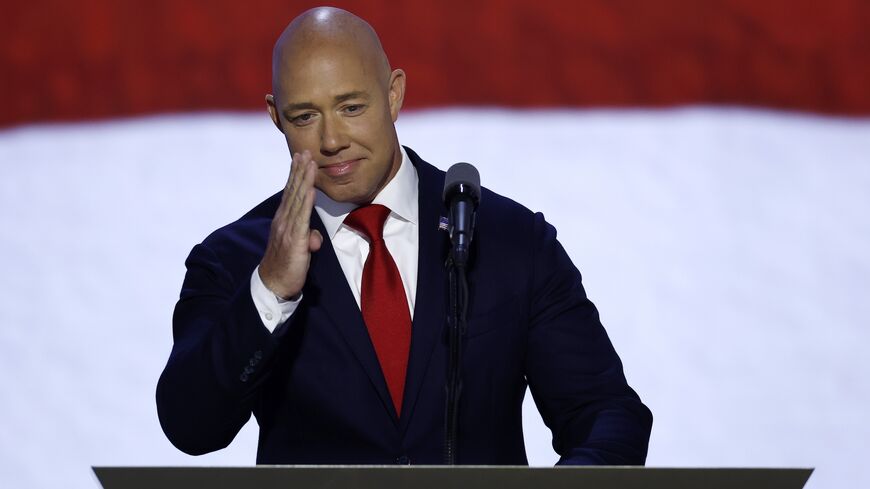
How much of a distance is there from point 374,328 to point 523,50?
1189mm

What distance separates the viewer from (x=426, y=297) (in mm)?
1793

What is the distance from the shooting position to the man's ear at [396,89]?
76.0 inches

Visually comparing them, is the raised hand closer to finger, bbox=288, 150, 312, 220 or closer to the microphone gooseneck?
finger, bbox=288, 150, 312, 220

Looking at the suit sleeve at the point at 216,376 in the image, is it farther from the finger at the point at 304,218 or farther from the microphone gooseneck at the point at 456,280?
the microphone gooseneck at the point at 456,280

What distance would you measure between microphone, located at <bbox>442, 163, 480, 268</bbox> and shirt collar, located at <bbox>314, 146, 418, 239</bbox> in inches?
15.2

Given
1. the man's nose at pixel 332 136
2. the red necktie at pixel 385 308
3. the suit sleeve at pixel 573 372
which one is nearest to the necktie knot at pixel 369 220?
the red necktie at pixel 385 308

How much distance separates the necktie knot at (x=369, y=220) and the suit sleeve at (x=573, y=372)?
24cm

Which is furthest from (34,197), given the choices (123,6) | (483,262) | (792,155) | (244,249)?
(792,155)

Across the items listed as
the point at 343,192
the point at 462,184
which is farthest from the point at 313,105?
the point at 462,184

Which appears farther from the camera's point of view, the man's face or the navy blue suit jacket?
the man's face

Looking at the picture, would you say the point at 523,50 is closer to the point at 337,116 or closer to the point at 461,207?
the point at 337,116

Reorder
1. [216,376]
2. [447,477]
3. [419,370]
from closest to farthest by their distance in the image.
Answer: [447,477]
[216,376]
[419,370]

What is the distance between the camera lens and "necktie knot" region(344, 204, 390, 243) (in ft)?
6.10

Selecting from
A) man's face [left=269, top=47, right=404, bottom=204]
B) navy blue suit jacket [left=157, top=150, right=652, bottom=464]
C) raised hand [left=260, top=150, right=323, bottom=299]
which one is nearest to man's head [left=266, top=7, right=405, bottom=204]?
man's face [left=269, top=47, right=404, bottom=204]
